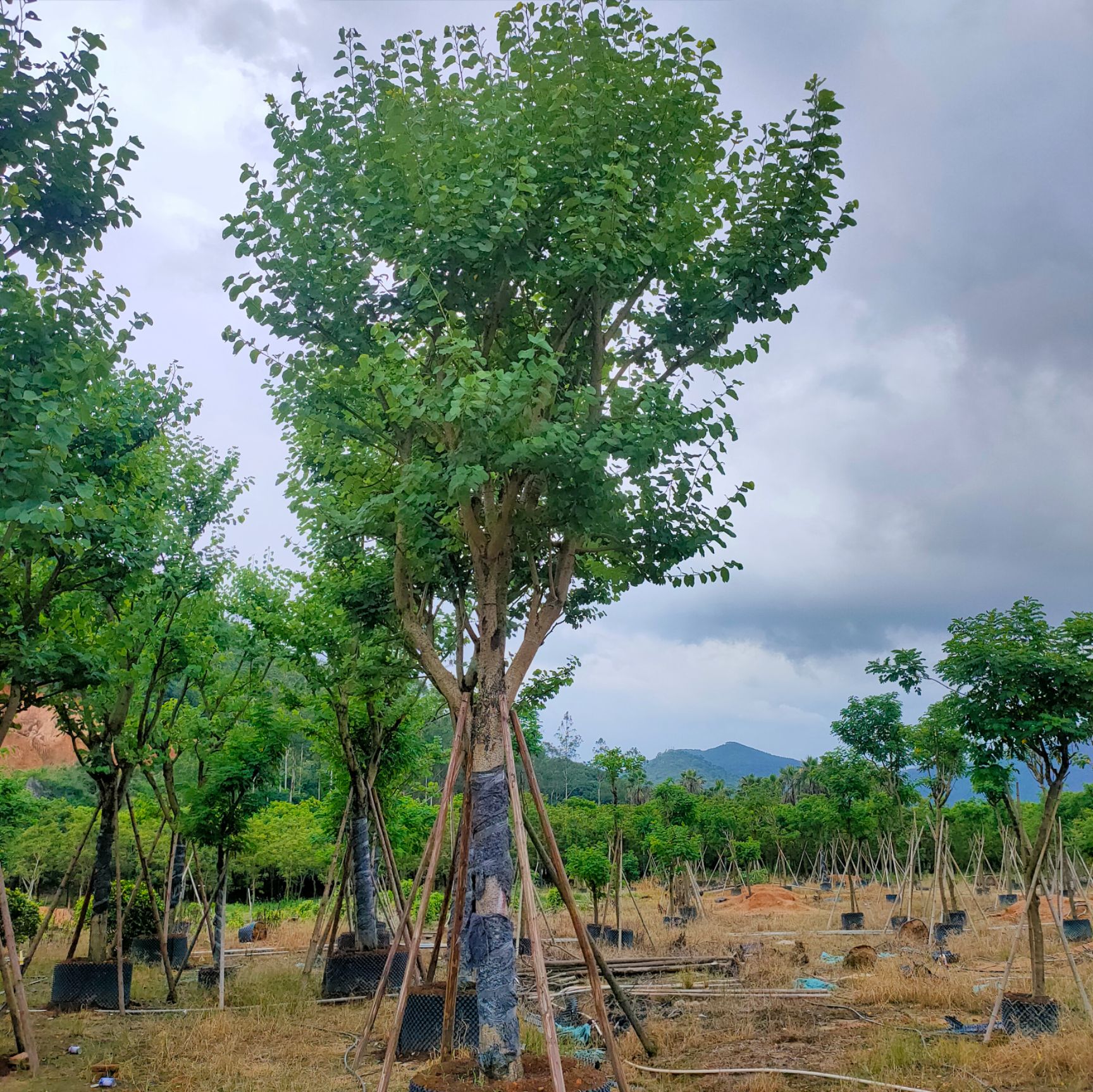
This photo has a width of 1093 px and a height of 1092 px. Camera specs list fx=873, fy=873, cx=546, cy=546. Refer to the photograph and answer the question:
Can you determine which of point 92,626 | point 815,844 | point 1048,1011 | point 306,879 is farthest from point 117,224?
A: point 815,844

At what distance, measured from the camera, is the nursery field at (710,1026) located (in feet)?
25.6

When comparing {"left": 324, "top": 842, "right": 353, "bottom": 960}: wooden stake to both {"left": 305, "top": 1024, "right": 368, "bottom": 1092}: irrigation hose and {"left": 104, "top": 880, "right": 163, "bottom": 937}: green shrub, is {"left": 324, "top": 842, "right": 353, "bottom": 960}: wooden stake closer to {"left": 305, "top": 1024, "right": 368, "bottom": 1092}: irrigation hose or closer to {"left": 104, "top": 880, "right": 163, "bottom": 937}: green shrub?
{"left": 305, "top": 1024, "right": 368, "bottom": 1092}: irrigation hose

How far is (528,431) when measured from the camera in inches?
250

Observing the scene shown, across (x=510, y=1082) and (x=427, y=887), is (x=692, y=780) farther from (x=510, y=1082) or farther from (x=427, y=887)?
(x=510, y=1082)

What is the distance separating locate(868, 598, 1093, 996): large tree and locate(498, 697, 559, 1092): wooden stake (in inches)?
243

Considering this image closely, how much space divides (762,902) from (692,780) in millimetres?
23162

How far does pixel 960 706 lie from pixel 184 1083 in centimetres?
919

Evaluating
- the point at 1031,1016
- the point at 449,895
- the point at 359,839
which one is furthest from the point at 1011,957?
the point at 359,839

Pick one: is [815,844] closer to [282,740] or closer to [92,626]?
[282,740]

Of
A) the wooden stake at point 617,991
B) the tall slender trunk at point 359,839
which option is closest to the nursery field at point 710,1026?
the wooden stake at point 617,991

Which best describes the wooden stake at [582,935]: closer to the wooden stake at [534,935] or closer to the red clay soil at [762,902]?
the wooden stake at [534,935]

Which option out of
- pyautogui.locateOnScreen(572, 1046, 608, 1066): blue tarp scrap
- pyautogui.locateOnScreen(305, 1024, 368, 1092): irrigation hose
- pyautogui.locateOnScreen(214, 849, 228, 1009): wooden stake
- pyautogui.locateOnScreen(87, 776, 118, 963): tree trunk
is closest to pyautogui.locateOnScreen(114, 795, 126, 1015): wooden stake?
Result: pyautogui.locateOnScreen(87, 776, 118, 963): tree trunk

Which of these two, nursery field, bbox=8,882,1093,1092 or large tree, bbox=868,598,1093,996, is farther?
large tree, bbox=868,598,1093,996

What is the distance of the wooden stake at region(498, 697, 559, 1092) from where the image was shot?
532 centimetres
